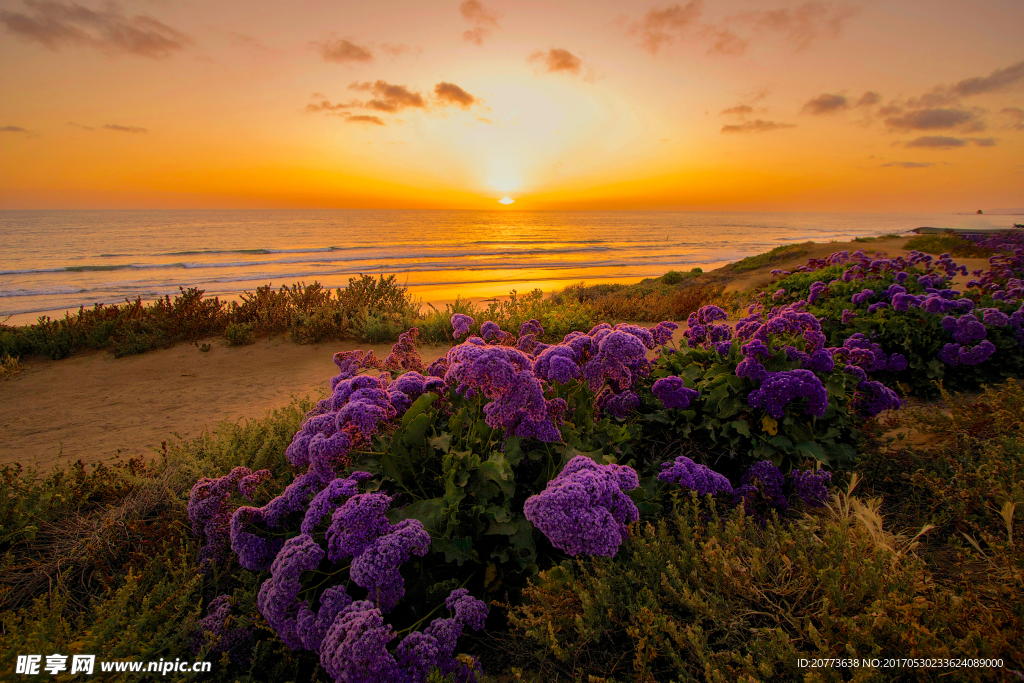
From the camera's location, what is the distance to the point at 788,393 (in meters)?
2.92

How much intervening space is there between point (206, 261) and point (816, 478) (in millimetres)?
31757

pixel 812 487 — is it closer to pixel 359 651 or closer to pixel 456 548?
pixel 456 548

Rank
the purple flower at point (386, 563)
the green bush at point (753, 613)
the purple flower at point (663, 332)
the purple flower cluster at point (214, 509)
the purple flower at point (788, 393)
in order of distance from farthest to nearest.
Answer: the purple flower at point (663, 332) < the purple flower at point (788, 393) < the purple flower cluster at point (214, 509) < the purple flower at point (386, 563) < the green bush at point (753, 613)

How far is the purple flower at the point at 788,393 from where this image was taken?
288cm

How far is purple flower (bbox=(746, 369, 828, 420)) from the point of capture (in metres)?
2.88

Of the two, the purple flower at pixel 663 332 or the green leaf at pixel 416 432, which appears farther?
the purple flower at pixel 663 332

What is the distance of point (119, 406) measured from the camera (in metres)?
5.60

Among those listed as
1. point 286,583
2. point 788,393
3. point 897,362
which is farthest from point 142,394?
point 897,362

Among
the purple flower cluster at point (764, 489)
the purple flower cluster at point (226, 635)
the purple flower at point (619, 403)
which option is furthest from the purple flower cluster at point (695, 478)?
the purple flower cluster at point (226, 635)

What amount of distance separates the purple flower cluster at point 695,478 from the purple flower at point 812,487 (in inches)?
25.4

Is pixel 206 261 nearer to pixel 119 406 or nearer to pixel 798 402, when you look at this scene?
pixel 119 406

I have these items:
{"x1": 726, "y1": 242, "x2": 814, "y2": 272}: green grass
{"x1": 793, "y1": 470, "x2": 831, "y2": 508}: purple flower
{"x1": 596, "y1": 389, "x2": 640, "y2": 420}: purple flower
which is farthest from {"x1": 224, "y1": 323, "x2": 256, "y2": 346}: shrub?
{"x1": 726, "y1": 242, "x2": 814, "y2": 272}: green grass

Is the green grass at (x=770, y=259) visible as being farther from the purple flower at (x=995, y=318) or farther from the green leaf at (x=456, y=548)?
the green leaf at (x=456, y=548)

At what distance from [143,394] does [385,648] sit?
20.6 feet
